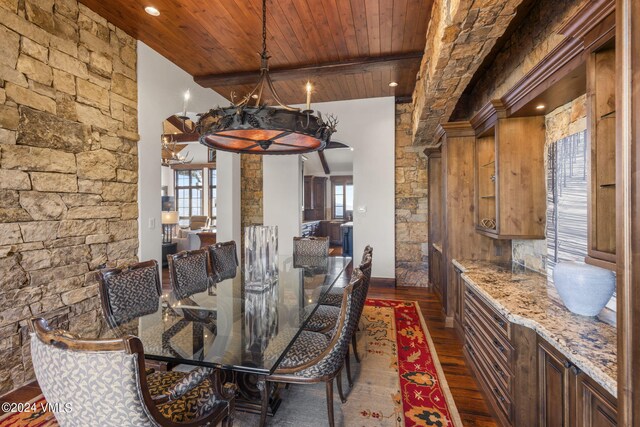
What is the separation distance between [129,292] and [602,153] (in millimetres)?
2790

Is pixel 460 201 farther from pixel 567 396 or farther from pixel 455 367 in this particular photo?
pixel 567 396

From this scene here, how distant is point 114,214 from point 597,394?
3.66 metres

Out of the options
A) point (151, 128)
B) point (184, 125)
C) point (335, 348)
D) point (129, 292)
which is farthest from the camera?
point (184, 125)

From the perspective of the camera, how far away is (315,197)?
1033 centimetres

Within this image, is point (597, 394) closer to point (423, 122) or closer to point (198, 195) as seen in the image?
point (423, 122)

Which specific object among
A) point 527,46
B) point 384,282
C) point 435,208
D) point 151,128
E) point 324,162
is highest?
point 324,162

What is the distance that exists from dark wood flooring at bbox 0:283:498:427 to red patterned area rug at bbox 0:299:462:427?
66mm

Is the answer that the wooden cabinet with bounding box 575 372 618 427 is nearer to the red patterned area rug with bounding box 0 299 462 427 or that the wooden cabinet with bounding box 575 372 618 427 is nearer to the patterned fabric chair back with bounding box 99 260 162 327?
the red patterned area rug with bounding box 0 299 462 427

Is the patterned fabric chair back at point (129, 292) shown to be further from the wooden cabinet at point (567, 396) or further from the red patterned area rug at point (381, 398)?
the wooden cabinet at point (567, 396)

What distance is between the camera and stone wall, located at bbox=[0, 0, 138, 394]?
2.22 m

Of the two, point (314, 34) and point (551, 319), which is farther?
point (314, 34)

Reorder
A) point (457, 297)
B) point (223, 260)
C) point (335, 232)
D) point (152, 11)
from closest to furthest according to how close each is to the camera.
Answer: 1. point (152, 11)
2. point (457, 297)
3. point (223, 260)
4. point (335, 232)

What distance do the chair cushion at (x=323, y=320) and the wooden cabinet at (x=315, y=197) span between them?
7.05 meters

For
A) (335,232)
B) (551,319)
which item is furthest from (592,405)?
(335,232)
